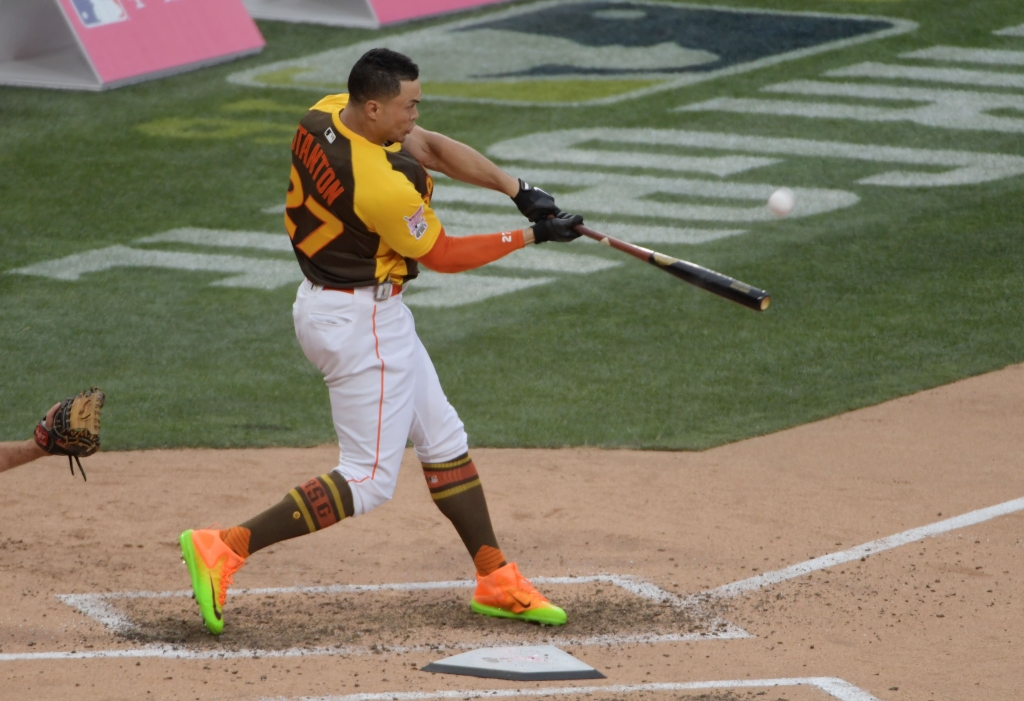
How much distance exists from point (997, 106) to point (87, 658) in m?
11.2

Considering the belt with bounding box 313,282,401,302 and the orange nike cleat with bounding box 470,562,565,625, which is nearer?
the belt with bounding box 313,282,401,302

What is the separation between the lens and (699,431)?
291 inches

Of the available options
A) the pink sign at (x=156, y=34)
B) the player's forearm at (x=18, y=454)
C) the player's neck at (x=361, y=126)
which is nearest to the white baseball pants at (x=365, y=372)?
the player's neck at (x=361, y=126)

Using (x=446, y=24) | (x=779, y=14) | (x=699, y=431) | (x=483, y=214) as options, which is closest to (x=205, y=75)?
(x=446, y=24)

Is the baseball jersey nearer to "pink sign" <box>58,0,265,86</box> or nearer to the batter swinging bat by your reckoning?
the batter swinging bat

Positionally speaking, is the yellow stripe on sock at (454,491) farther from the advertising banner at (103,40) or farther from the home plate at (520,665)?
the advertising banner at (103,40)

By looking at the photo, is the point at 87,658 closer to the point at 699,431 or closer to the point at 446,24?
the point at 699,431

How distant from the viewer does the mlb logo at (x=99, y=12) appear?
540 inches

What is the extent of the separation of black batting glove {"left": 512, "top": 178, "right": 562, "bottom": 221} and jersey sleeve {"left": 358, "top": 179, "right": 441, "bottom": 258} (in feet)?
1.85

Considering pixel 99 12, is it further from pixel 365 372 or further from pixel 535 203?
pixel 365 372

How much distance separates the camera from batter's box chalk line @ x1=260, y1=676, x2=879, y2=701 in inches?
169

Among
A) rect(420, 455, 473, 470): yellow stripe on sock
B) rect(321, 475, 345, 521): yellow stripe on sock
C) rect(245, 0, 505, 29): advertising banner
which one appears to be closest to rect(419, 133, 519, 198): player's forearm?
rect(420, 455, 473, 470): yellow stripe on sock

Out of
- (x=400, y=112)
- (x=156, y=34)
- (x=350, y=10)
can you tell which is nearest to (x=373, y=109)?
(x=400, y=112)

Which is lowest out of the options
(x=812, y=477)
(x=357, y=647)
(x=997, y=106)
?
(x=997, y=106)
